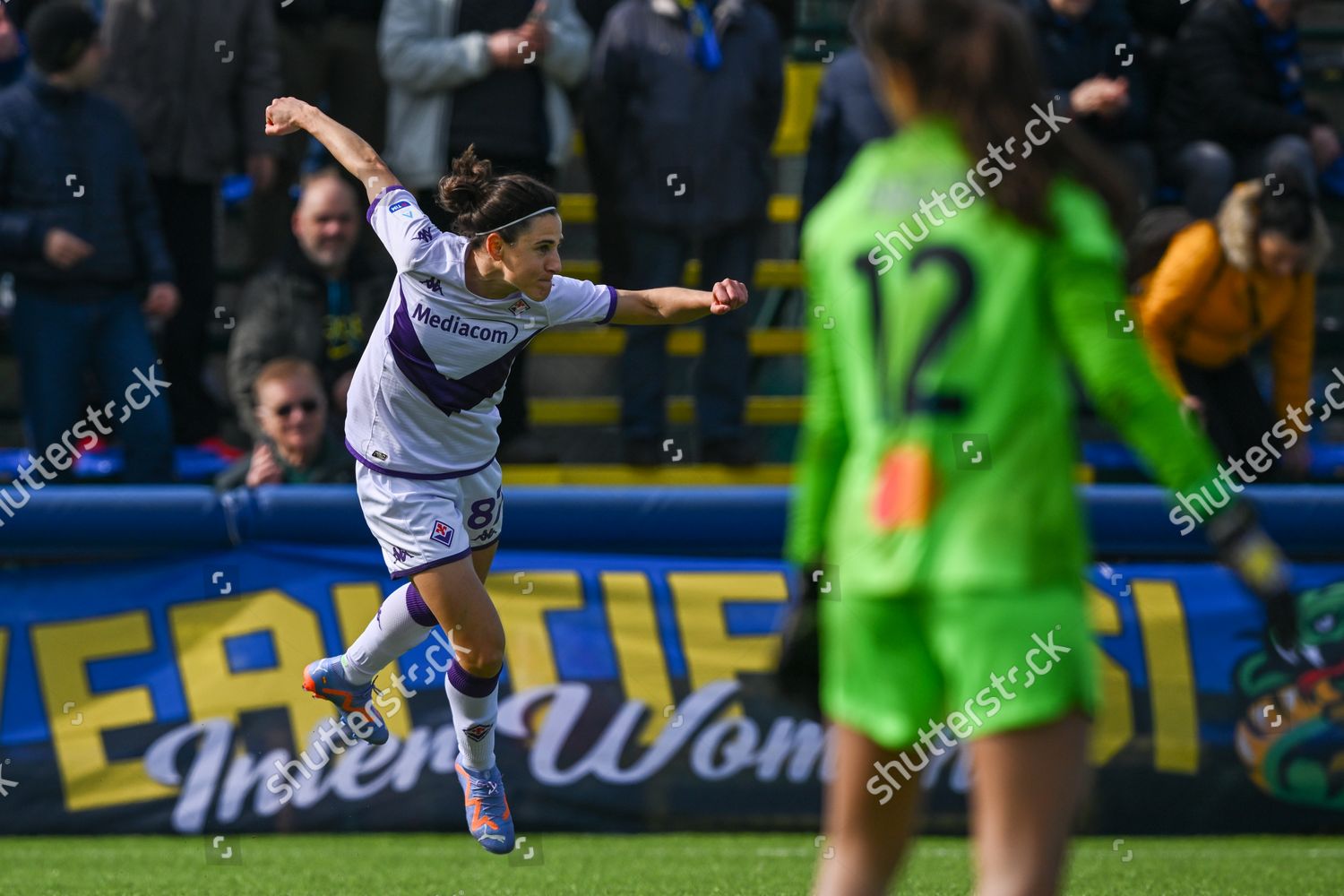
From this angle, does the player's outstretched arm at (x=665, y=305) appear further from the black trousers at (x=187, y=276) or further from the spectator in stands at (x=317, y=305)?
the black trousers at (x=187, y=276)

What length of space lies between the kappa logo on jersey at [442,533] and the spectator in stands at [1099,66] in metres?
4.39

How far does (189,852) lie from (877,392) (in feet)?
16.7

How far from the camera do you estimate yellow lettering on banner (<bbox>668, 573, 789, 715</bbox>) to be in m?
7.71

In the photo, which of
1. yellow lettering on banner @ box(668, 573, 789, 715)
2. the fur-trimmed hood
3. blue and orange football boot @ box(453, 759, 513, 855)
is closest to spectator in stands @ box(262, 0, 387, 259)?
yellow lettering on banner @ box(668, 573, 789, 715)

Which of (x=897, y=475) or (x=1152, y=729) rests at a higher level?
(x=897, y=475)

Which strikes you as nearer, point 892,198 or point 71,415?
point 892,198

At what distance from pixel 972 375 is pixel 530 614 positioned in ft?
16.3

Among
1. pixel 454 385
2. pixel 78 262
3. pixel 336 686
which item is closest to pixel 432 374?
pixel 454 385

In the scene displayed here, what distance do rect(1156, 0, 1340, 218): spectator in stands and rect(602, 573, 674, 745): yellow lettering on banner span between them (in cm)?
367

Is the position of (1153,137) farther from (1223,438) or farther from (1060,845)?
(1060,845)

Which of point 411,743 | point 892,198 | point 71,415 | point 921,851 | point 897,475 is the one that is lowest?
point 921,851

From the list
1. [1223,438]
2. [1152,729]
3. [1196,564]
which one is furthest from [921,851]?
[1223,438]

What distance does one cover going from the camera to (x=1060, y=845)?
2758 millimetres

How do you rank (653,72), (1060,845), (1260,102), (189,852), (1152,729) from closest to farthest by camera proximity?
1. (1060,845)
2. (189,852)
3. (1152,729)
4. (653,72)
5. (1260,102)
